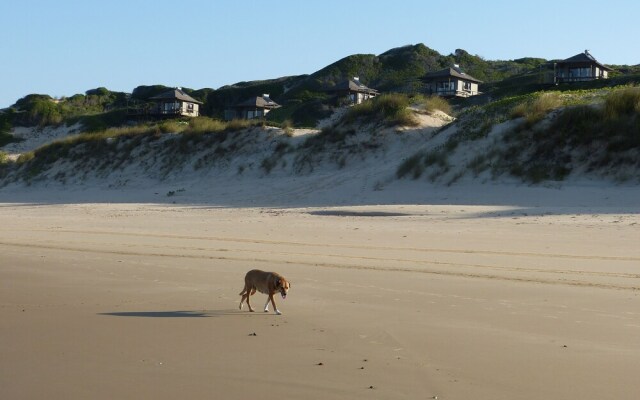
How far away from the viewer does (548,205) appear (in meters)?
20.3

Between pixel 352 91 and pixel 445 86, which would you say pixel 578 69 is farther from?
pixel 352 91

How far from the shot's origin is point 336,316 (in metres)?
7.78

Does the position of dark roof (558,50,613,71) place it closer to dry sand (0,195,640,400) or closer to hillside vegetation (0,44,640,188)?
hillside vegetation (0,44,640,188)

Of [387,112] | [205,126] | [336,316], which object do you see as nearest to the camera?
[336,316]

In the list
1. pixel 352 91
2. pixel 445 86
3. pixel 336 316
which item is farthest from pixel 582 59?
pixel 336 316

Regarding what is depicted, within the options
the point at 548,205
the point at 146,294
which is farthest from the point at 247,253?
the point at 548,205

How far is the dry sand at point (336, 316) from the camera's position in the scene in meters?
5.40

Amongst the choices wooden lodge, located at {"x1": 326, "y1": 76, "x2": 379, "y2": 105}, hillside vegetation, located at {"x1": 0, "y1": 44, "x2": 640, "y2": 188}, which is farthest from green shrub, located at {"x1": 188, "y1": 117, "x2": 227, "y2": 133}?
wooden lodge, located at {"x1": 326, "y1": 76, "x2": 379, "y2": 105}

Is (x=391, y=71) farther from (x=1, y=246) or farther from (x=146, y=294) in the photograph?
(x=146, y=294)

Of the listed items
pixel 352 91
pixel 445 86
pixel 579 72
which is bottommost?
pixel 352 91

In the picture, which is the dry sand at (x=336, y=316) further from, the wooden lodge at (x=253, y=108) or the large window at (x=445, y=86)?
the wooden lodge at (x=253, y=108)

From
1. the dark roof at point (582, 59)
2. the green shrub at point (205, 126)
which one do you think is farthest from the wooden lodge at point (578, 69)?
the green shrub at point (205, 126)

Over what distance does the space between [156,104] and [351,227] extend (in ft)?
191

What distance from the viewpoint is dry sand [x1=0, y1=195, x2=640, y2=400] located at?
5.40 meters
